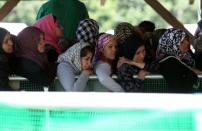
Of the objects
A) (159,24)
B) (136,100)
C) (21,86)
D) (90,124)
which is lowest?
(159,24)

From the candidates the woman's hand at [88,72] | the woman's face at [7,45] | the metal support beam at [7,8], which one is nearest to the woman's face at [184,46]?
the woman's hand at [88,72]

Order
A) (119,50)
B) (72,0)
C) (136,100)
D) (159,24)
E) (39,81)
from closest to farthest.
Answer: (136,100) < (39,81) < (119,50) < (72,0) < (159,24)

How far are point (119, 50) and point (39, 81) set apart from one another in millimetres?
837

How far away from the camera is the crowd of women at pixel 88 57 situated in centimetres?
410

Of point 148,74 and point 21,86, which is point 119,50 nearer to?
point 148,74

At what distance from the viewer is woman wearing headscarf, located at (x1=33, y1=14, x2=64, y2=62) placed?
468cm

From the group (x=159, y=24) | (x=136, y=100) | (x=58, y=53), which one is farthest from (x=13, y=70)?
(x=159, y=24)

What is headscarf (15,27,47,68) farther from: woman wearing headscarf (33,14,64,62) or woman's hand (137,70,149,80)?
woman's hand (137,70,149,80)

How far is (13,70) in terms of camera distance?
4.12m

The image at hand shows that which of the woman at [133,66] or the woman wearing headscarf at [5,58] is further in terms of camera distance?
the woman at [133,66]

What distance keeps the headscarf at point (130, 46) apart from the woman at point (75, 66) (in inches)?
11.8

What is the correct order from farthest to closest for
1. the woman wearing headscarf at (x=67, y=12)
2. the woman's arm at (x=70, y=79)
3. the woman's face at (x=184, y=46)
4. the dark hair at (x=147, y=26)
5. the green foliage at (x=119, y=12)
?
the green foliage at (x=119, y=12) < the dark hair at (x=147, y=26) < the woman wearing headscarf at (x=67, y=12) < the woman's face at (x=184, y=46) < the woman's arm at (x=70, y=79)

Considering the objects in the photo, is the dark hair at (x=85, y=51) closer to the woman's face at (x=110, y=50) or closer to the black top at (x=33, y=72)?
the woman's face at (x=110, y=50)

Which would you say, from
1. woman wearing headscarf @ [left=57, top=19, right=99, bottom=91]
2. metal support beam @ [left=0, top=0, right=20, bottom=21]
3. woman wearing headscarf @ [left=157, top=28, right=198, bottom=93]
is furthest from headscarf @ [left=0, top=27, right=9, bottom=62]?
metal support beam @ [left=0, top=0, right=20, bottom=21]
